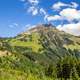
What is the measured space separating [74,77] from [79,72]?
190 inches

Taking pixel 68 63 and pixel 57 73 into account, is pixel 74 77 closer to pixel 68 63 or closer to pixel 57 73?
pixel 68 63

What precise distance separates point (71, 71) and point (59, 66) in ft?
45.8

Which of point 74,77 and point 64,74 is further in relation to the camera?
point 64,74

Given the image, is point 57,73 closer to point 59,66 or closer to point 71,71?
point 59,66

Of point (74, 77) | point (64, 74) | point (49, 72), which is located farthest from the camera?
point (49, 72)

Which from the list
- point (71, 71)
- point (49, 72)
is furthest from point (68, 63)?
point (49, 72)

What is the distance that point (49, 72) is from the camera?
573 ft

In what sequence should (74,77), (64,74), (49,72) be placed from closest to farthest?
(74,77), (64,74), (49,72)

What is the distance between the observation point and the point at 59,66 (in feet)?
511

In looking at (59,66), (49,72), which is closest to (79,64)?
(59,66)

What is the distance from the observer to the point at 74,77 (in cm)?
14000

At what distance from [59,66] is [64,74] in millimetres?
6705

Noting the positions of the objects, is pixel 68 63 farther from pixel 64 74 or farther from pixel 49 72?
pixel 49 72

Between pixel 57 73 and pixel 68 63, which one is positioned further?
pixel 57 73
